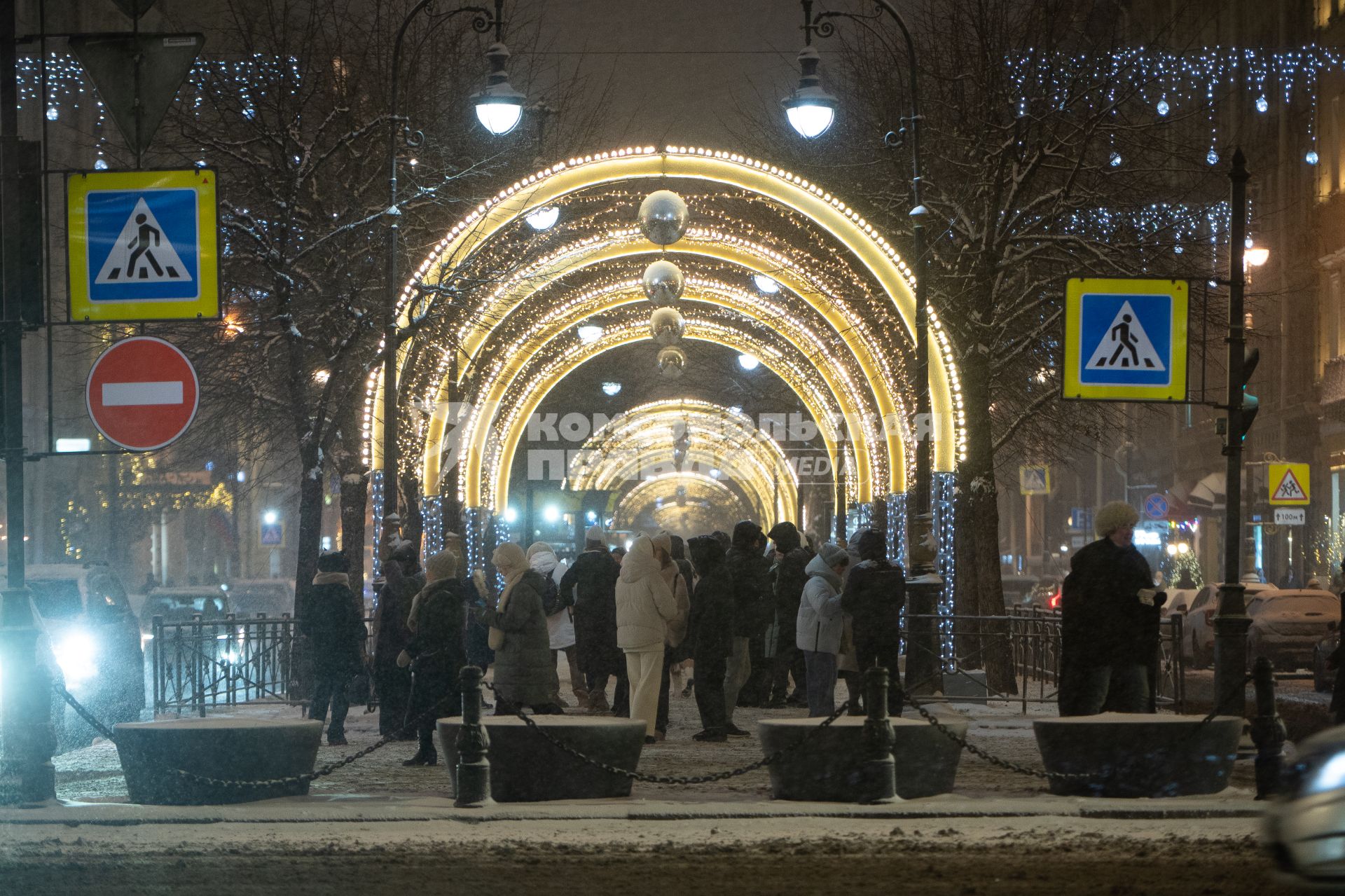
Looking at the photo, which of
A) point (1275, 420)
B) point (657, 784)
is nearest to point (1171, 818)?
point (657, 784)

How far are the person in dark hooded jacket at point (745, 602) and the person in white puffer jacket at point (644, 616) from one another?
1299 mm

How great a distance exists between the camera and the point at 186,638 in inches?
832

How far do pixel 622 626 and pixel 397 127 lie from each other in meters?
8.44

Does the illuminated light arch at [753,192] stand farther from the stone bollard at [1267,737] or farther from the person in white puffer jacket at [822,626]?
the stone bollard at [1267,737]

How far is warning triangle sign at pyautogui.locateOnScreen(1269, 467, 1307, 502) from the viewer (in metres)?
30.9

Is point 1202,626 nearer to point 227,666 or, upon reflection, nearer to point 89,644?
point 227,666

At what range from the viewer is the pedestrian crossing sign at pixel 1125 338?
14.8 metres

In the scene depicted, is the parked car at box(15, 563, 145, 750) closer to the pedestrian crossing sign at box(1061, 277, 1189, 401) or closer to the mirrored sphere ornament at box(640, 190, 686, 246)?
A: the mirrored sphere ornament at box(640, 190, 686, 246)

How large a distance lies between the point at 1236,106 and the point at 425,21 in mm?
28808

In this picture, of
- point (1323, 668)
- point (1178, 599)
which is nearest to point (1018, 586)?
point (1178, 599)

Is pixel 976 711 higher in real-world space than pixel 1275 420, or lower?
lower

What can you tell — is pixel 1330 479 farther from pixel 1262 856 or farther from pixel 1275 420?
pixel 1262 856

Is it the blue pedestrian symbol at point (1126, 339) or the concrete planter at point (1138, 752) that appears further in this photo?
the blue pedestrian symbol at point (1126, 339)

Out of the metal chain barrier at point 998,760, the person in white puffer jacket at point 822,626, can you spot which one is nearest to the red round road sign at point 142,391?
the metal chain barrier at point 998,760
